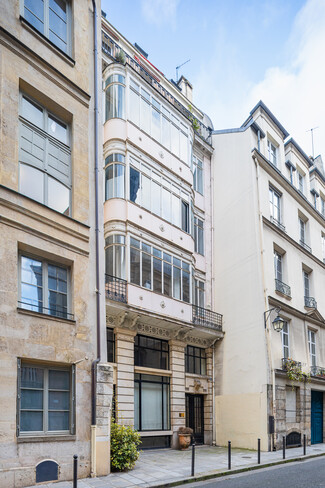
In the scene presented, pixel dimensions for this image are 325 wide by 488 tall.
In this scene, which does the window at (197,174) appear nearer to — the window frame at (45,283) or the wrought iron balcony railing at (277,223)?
the wrought iron balcony railing at (277,223)

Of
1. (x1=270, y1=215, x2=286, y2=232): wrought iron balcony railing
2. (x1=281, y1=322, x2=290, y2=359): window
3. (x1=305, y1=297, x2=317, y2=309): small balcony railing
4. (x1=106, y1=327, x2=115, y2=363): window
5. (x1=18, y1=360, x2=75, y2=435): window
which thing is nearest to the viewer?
(x1=18, y1=360, x2=75, y2=435): window

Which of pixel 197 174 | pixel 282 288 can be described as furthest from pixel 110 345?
pixel 197 174

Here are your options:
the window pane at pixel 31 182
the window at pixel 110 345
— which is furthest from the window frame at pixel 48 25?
the window at pixel 110 345

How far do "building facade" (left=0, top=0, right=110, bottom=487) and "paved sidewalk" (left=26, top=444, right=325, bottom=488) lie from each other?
61cm

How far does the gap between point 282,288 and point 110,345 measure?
9.31 metres

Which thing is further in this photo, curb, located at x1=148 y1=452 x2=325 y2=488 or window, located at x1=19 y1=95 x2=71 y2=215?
window, located at x1=19 y1=95 x2=71 y2=215

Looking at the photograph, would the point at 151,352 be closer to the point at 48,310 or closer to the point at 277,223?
the point at 48,310

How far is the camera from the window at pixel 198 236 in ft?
73.3

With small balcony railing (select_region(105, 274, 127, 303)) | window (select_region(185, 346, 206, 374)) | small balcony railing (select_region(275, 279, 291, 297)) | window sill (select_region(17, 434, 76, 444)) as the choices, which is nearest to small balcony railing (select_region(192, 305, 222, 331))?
window (select_region(185, 346, 206, 374))

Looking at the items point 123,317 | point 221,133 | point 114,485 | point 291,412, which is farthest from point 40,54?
point 291,412

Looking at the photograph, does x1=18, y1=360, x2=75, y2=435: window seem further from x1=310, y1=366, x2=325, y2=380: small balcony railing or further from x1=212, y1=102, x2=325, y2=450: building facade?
x1=310, y1=366, x2=325, y2=380: small balcony railing

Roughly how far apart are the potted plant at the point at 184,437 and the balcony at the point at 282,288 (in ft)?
24.4

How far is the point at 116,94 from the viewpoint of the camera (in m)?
18.0

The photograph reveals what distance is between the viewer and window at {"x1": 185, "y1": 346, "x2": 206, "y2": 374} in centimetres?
2073
